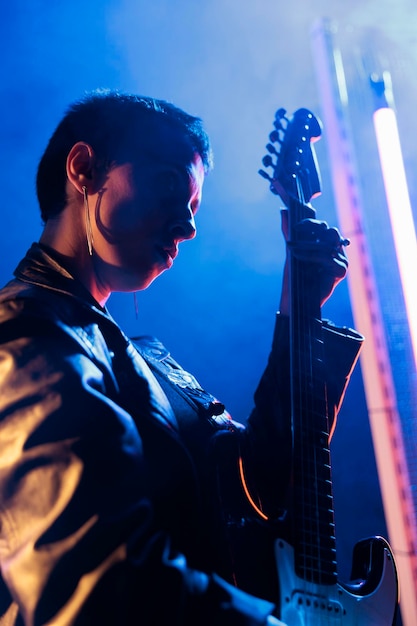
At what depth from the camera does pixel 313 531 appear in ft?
3.12

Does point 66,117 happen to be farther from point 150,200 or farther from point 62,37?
point 62,37

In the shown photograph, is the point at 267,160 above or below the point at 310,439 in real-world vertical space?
above

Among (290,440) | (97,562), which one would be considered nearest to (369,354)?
(290,440)

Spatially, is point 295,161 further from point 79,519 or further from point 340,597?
point 79,519

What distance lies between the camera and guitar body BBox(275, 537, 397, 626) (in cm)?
84

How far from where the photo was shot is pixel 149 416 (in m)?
0.81

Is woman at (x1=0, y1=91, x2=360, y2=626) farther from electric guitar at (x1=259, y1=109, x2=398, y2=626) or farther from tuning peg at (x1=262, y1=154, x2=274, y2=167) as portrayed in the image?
tuning peg at (x1=262, y1=154, x2=274, y2=167)

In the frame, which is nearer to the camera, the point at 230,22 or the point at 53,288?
the point at 53,288

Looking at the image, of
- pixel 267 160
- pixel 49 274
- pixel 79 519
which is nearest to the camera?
pixel 79 519

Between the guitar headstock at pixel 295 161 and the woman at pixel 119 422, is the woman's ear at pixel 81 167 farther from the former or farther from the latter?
the guitar headstock at pixel 295 161

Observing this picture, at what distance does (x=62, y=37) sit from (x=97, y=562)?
244 cm

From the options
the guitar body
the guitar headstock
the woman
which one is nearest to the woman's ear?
the woman

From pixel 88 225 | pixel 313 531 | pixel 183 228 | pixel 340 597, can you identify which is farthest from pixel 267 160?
pixel 340 597

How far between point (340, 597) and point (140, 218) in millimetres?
719
